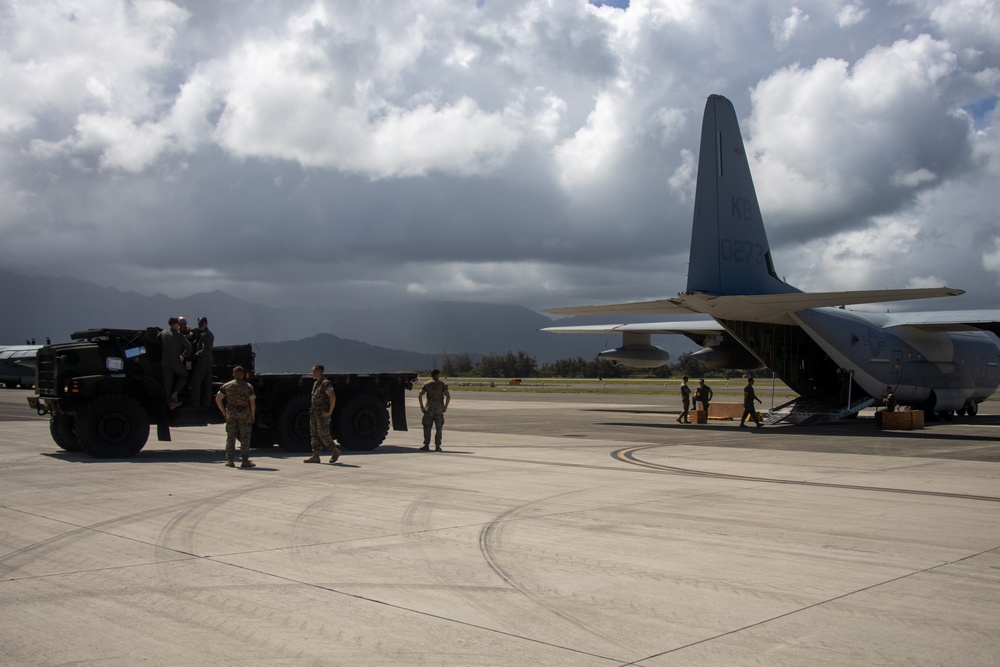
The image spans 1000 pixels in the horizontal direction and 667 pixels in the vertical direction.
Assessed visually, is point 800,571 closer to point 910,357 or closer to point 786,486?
point 786,486

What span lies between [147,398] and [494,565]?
425 inches

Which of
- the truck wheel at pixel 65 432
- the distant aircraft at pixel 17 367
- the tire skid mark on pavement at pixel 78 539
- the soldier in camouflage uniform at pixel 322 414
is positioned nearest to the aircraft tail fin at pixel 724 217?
the soldier in camouflage uniform at pixel 322 414

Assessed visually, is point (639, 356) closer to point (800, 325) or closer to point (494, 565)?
point (800, 325)

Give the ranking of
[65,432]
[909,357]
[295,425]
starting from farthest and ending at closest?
1. [909,357]
2. [295,425]
3. [65,432]

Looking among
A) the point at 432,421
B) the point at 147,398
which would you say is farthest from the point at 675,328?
the point at 147,398

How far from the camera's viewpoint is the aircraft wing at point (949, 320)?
28.0 meters

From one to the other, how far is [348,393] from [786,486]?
8.58 m

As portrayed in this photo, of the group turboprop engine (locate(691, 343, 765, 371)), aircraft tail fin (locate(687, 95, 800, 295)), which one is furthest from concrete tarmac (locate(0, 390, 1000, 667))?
turboprop engine (locate(691, 343, 765, 371))

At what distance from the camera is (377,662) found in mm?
4805

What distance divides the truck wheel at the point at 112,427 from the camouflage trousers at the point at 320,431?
117 inches

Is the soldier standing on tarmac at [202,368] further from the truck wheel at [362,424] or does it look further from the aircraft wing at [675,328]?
the aircraft wing at [675,328]

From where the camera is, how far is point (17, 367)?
53.9 metres

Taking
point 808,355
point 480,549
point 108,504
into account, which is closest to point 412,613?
point 480,549

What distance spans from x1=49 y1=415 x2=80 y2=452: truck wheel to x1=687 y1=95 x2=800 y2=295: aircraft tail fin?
16166mm
